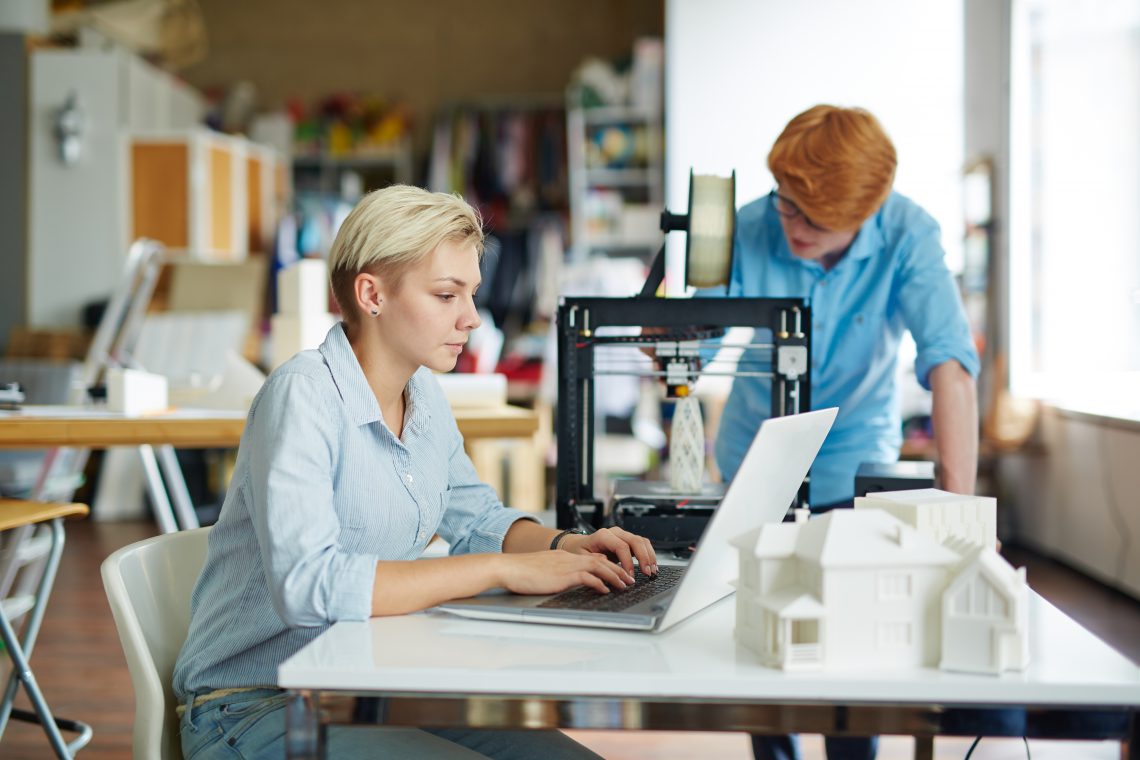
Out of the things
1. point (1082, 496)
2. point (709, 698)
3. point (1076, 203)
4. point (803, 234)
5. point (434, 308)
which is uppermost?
point (1076, 203)

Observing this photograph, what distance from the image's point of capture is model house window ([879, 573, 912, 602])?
3.32 feet

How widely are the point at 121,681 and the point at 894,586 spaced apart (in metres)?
2.96

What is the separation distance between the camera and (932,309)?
2033mm

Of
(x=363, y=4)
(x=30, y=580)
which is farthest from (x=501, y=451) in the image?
(x=363, y=4)

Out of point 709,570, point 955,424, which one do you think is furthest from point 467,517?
point 955,424

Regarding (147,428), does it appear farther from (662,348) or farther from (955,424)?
(955,424)

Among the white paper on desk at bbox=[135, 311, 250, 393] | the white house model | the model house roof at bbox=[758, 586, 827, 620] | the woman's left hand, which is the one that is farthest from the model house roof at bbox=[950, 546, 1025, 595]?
the white paper on desk at bbox=[135, 311, 250, 393]

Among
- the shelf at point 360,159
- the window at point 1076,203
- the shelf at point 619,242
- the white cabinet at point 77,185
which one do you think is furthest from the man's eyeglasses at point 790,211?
the shelf at point 360,159

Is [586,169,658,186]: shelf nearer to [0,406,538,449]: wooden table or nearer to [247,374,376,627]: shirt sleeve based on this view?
[0,406,538,449]: wooden table

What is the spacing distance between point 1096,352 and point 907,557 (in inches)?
164

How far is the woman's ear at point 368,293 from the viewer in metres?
1.40

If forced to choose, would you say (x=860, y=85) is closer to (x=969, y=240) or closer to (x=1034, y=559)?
(x=969, y=240)

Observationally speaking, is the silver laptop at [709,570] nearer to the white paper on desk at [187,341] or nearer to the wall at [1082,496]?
the wall at [1082,496]

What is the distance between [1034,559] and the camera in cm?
514
